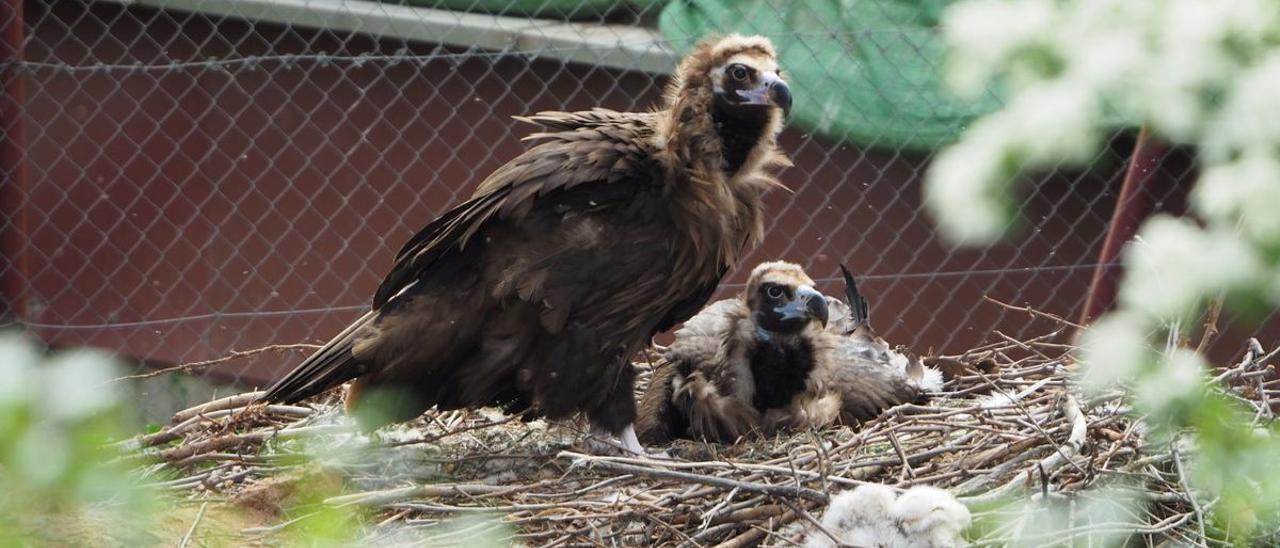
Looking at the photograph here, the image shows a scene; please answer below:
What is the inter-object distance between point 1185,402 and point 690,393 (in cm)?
343

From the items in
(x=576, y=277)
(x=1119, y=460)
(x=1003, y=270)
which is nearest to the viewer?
(x=1119, y=460)

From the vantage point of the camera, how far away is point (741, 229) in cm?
434

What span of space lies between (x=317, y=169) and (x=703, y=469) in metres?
3.40

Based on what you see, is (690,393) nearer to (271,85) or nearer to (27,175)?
(271,85)

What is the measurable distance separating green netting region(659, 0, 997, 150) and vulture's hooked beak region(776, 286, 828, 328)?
146 centimetres

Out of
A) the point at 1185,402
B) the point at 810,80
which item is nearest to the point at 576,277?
the point at 810,80

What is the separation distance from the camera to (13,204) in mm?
6660

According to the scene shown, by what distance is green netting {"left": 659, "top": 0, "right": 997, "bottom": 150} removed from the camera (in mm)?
5812

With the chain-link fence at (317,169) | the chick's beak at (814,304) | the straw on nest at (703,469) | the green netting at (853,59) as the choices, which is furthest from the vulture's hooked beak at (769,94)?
the chain-link fence at (317,169)

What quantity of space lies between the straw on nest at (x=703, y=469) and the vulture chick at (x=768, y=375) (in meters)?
0.12

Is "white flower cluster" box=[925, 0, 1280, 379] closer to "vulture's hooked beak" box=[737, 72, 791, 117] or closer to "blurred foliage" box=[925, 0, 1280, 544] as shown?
"blurred foliage" box=[925, 0, 1280, 544]

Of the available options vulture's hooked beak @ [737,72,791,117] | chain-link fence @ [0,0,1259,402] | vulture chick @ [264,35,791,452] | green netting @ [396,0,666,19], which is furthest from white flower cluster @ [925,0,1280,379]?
green netting @ [396,0,666,19]

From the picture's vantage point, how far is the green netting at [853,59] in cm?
581

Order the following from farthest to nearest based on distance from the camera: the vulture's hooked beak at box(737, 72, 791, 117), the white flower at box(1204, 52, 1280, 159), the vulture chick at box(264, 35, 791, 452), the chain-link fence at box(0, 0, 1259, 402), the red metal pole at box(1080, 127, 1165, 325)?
the chain-link fence at box(0, 0, 1259, 402) < the vulture's hooked beak at box(737, 72, 791, 117) < the vulture chick at box(264, 35, 791, 452) < the red metal pole at box(1080, 127, 1165, 325) < the white flower at box(1204, 52, 1280, 159)
